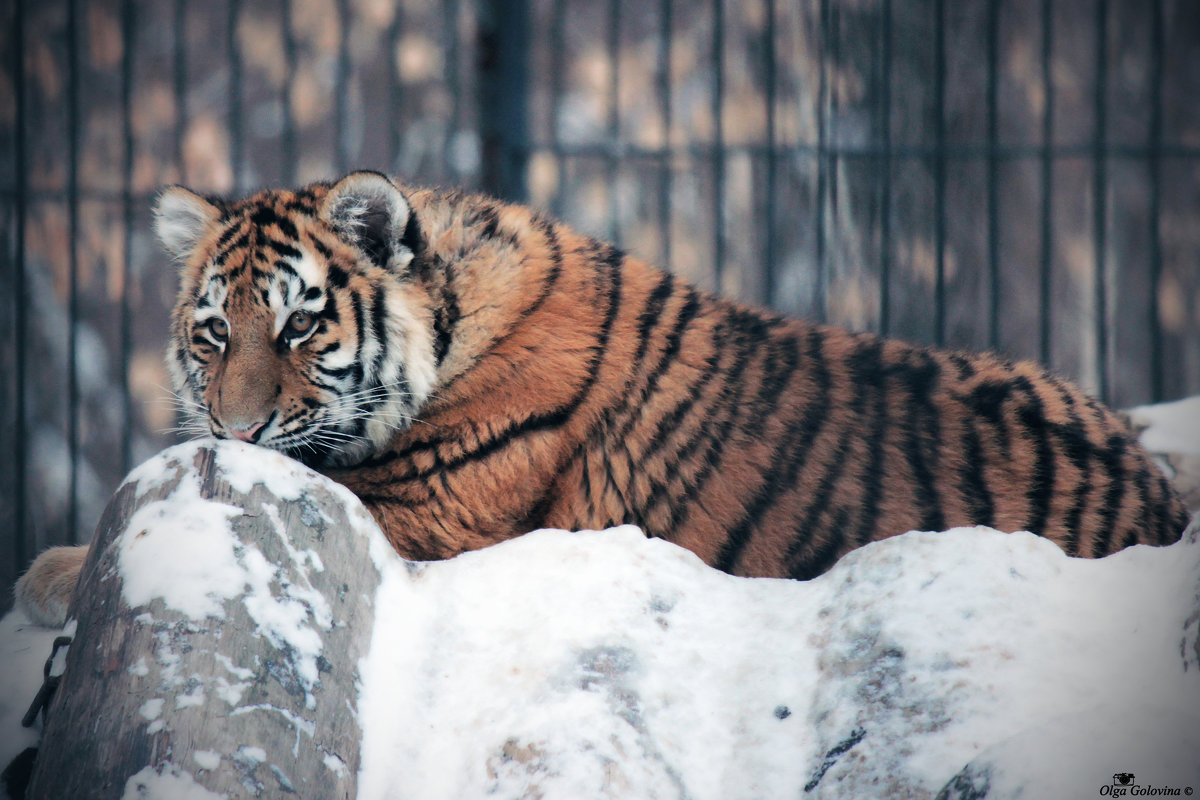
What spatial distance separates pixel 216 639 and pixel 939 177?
311 centimetres

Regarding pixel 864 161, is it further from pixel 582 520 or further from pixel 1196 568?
pixel 1196 568

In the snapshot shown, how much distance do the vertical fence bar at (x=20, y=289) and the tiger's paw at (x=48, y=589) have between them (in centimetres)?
167

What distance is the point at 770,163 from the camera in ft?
11.8

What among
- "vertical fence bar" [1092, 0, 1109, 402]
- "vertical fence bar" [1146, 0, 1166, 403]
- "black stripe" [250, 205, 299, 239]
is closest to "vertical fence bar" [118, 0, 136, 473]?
"black stripe" [250, 205, 299, 239]

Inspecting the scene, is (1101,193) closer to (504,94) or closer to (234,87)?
(504,94)

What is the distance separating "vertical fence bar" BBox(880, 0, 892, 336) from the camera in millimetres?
3467

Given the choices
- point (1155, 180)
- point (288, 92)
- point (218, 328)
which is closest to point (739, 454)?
point (218, 328)

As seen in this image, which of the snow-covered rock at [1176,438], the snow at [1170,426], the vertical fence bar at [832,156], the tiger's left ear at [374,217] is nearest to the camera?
the tiger's left ear at [374,217]

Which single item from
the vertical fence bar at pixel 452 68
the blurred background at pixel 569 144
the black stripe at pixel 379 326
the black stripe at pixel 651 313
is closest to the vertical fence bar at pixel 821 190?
the blurred background at pixel 569 144

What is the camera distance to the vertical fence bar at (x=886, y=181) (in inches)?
136

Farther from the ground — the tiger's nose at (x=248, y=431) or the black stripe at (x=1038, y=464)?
the tiger's nose at (x=248, y=431)

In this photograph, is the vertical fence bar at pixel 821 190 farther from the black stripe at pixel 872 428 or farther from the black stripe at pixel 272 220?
the black stripe at pixel 272 220

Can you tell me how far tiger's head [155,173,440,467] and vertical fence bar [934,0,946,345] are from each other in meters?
2.07

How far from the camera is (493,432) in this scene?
1.94 m
